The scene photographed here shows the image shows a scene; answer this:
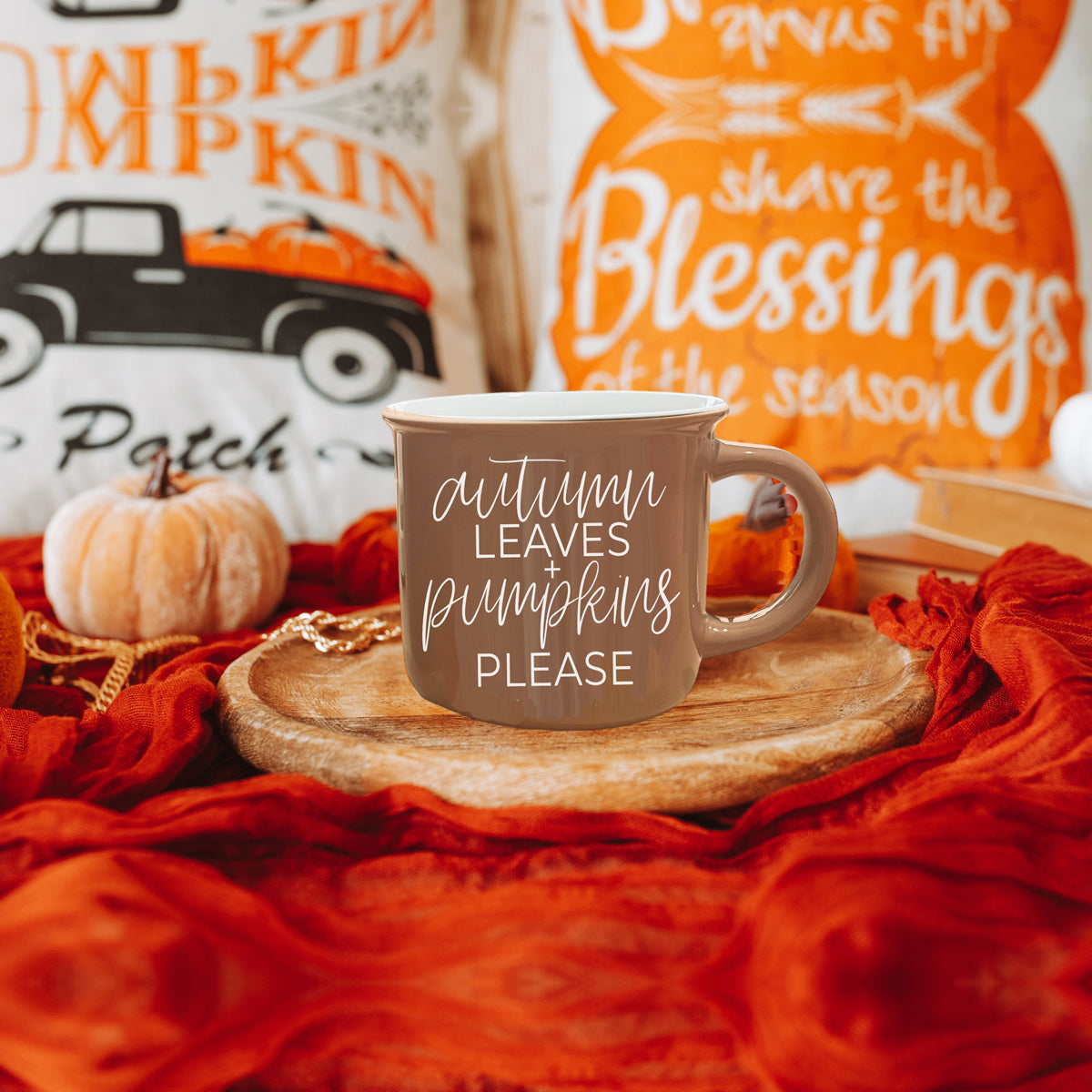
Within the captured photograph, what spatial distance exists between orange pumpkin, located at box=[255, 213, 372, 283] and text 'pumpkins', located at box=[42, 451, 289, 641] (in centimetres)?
31

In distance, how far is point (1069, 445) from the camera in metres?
0.77

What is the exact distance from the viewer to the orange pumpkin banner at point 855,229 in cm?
96

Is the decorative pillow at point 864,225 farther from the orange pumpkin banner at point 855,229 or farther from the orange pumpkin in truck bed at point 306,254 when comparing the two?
the orange pumpkin in truck bed at point 306,254

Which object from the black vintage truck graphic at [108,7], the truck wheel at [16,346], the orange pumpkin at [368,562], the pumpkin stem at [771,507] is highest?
the black vintage truck graphic at [108,7]

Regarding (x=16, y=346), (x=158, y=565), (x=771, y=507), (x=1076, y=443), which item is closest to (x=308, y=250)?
(x=16, y=346)

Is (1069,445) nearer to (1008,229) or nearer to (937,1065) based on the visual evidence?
(1008,229)

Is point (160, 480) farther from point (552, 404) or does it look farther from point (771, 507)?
point (771, 507)

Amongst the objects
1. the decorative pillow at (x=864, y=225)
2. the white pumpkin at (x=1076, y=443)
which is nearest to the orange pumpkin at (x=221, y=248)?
the decorative pillow at (x=864, y=225)

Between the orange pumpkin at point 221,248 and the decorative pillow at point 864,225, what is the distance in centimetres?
41

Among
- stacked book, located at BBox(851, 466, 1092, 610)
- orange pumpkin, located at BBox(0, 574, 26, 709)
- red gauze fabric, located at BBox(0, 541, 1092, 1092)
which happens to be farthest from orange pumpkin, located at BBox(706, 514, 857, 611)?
orange pumpkin, located at BBox(0, 574, 26, 709)

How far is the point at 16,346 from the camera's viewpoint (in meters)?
0.85

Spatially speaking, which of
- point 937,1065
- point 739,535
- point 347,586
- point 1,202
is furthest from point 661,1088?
point 1,202

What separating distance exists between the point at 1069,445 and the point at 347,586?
625 mm

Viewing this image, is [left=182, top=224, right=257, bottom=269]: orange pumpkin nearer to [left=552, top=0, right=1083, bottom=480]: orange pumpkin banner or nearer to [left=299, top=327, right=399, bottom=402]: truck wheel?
[left=299, top=327, right=399, bottom=402]: truck wheel
